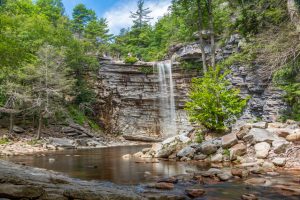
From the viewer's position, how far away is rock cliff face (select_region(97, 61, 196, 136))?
110 feet

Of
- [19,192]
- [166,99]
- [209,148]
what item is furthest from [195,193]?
[166,99]

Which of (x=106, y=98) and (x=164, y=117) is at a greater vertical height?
(x=106, y=98)

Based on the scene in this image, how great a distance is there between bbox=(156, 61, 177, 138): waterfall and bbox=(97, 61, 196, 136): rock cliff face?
39 centimetres

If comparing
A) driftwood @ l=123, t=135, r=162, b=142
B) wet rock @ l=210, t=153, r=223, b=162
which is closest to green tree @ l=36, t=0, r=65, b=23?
driftwood @ l=123, t=135, r=162, b=142

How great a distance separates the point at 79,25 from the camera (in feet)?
178

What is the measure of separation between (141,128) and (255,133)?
74.2ft

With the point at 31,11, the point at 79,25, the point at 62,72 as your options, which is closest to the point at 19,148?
the point at 62,72

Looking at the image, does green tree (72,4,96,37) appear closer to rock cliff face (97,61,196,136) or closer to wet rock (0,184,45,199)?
rock cliff face (97,61,196,136)

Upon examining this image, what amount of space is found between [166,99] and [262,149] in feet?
76.0

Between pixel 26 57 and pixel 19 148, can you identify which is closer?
pixel 26 57

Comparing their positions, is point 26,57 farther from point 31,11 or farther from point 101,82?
point 31,11

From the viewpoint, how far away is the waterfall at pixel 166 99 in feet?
110

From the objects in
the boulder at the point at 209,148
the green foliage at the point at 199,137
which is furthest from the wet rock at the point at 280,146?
the green foliage at the point at 199,137

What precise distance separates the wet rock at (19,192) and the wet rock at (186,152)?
9089 millimetres
